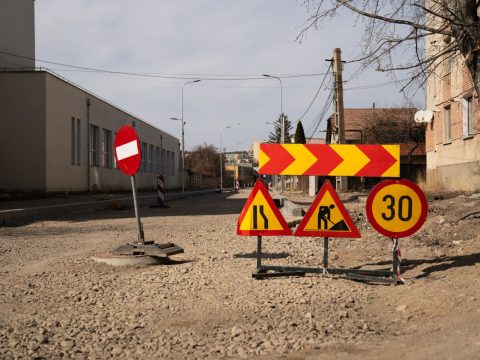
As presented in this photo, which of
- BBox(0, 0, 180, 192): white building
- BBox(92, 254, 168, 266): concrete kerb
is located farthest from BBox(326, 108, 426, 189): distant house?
BBox(92, 254, 168, 266): concrete kerb

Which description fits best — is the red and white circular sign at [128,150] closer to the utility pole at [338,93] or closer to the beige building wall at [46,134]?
the utility pole at [338,93]

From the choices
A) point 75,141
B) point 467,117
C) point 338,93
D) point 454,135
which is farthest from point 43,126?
point 467,117

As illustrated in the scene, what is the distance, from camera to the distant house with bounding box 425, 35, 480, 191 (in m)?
20.0

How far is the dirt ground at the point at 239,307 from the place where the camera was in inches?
153

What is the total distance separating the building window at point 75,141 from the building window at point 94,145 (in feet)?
9.89

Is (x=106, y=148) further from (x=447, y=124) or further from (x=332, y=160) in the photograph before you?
(x=332, y=160)

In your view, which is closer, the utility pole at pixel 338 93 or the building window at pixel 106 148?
the utility pole at pixel 338 93

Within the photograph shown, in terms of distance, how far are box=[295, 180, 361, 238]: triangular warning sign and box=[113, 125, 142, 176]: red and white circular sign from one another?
2583 mm

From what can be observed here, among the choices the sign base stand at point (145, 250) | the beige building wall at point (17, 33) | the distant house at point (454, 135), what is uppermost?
the beige building wall at point (17, 33)

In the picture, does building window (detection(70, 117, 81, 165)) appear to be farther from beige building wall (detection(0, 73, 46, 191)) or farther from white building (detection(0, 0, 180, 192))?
beige building wall (detection(0, 73, 46, 191))

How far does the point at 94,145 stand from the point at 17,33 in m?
8.84

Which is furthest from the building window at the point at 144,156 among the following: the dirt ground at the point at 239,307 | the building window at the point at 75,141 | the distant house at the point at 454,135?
the dirt ground at the point at 239,307

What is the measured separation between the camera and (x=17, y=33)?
3497 cm

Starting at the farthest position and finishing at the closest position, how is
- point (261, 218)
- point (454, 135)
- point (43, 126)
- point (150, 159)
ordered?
point (150, 159), point (43, 126), point (454, 135), point (261, 218)
